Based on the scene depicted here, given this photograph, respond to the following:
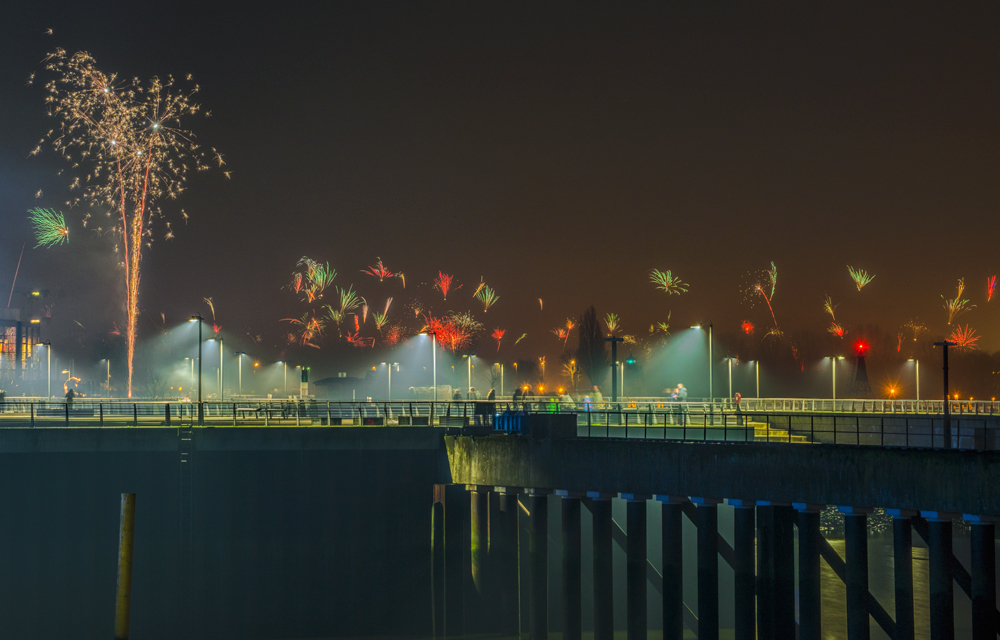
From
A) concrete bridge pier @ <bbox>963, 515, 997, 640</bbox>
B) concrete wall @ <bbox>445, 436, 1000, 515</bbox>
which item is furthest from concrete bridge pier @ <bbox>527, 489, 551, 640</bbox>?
concrete bridge pier @ <bbox>963, 515, 997, 640</bbox>

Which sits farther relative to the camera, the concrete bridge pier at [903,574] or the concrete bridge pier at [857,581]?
the concrete bridge pier at [857,581]

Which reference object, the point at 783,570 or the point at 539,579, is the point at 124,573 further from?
the point at 783,570

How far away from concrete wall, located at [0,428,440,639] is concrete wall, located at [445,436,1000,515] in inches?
180

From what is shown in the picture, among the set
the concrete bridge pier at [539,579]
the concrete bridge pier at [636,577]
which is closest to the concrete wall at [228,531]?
the concrete bridge pier at [539,579]

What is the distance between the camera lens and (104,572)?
35.0 m

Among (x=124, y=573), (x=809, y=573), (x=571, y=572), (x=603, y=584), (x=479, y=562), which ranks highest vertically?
(x=124, y=573)

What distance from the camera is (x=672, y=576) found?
2855 cm

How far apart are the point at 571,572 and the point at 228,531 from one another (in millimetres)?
13647

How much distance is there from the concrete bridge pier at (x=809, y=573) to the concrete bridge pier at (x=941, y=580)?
301cm

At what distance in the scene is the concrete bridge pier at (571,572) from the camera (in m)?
30.2

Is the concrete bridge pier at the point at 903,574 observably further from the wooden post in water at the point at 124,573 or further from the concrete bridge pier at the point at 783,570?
the wooden post in water at the point at 124,573

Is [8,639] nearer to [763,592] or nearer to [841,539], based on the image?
[763,592]

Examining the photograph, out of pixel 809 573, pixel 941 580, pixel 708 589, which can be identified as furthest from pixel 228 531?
pixel 941 580

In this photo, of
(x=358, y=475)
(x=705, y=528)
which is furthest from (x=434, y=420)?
(x=705, y=528)
